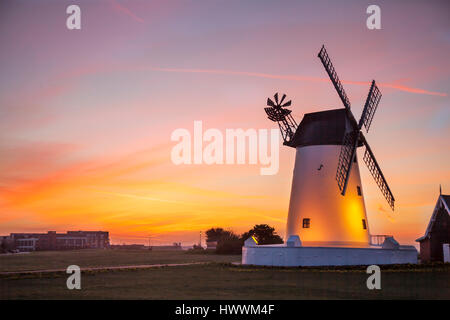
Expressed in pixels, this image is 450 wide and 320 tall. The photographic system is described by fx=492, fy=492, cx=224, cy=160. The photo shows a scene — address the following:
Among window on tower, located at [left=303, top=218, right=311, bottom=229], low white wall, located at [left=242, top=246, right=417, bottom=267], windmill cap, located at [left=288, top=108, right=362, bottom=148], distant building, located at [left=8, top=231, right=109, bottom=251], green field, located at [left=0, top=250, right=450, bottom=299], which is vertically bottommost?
distant building, located at [left=8, top=231, right=109, bottom=251]

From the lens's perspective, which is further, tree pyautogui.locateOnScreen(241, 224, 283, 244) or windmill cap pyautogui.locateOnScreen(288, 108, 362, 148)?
tree pyautogui.locateOnScreen(241, 224, 283, 244)

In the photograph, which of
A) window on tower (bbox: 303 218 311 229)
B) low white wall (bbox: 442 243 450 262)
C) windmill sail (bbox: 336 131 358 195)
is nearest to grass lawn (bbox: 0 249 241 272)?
window on tower (bbox: 303 218 311 229)

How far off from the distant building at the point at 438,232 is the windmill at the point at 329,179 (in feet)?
19.8

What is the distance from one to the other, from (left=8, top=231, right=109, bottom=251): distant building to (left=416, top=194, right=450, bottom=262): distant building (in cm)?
11544

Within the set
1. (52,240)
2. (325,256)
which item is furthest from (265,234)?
Answer: (52,240)

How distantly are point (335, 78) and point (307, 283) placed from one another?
18.4 m

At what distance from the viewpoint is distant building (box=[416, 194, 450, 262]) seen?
35594 millimetres

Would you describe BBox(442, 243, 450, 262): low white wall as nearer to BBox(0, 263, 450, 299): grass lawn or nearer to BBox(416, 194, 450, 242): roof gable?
BBox(416, 194, 450, 242): roof gable

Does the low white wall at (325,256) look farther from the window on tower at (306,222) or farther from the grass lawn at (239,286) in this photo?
the window on tower at (306,222)

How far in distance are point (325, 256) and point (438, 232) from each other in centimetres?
1151

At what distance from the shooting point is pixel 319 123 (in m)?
34.4

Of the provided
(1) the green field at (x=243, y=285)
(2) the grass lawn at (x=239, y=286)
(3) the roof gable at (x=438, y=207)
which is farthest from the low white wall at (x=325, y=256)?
(3) the roof gable at (x=438, y=207)

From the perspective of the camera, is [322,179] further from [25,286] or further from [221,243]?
[221,243]

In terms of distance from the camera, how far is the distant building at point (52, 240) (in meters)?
141
